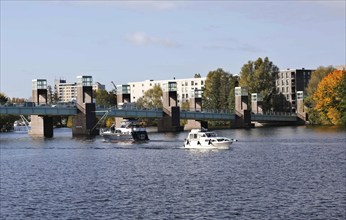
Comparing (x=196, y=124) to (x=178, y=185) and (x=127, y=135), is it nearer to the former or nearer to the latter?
(x=127, y=135)

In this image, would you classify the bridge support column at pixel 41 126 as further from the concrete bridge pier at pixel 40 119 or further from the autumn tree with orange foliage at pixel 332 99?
the autumn tree with orange foliage at pixel 332 99

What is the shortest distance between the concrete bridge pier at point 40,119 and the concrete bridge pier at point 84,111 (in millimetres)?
6311

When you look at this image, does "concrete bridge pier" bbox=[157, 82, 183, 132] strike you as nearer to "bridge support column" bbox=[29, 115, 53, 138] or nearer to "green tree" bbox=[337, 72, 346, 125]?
"bridge support column" bbox=[29, 115, 53, 138]

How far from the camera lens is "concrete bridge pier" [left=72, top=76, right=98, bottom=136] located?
157750mm

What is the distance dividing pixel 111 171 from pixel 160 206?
2408 centimetres

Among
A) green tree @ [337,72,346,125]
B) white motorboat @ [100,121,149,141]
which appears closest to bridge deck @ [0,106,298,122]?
white motorboat @ [100,121,149,141]

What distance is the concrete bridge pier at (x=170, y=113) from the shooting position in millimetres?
178375

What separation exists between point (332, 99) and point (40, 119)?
252 feet

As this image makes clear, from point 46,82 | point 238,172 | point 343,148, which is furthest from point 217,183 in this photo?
point 46,82

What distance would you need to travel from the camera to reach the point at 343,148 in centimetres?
9644

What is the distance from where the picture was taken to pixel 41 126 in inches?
6368

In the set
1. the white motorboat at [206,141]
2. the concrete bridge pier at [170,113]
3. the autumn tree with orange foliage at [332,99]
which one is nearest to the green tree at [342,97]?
the autumn tree with orange foliage at [332,99]

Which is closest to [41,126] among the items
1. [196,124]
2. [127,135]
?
[127,135]

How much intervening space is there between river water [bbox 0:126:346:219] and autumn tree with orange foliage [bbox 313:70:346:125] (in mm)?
92420
